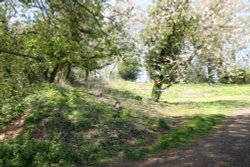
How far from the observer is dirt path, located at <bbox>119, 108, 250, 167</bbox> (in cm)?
893

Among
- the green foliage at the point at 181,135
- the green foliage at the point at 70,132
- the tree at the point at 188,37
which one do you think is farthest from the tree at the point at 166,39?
the green foliage at the point at 70,132

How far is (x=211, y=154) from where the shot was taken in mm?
9617

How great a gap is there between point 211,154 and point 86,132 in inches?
164

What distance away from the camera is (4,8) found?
44.3ft

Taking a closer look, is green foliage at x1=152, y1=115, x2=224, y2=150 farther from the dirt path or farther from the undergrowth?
the dirt path

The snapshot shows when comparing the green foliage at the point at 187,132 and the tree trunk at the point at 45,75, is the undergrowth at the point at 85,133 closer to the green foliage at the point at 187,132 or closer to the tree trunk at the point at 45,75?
the green foliage at the point at 187,132

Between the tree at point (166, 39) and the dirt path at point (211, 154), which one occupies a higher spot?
the tree at point (166, 39)

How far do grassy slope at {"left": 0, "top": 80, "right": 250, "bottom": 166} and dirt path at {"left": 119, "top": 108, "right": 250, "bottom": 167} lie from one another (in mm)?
566

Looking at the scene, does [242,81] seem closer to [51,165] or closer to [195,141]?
[195,141]

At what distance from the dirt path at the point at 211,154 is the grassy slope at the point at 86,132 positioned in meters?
0.57

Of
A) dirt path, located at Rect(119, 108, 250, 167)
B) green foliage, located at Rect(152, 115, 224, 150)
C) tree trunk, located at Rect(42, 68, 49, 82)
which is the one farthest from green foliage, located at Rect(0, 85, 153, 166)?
tree trunk, located at Rect(42, 68, 49, 82)

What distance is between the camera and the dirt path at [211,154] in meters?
8.93

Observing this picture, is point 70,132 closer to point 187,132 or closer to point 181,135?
point 181,135

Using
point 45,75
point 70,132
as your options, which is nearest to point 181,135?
point 70,132
